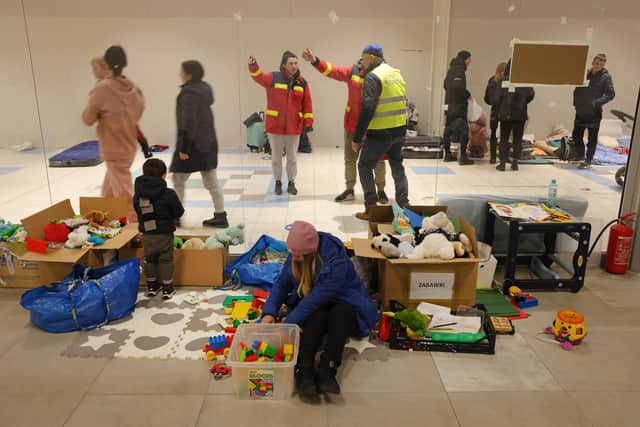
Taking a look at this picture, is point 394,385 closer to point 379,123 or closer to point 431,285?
point 431,285

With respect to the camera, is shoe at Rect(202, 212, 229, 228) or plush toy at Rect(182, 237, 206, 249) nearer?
plush toy at Rect(182, 237, 206, 249)

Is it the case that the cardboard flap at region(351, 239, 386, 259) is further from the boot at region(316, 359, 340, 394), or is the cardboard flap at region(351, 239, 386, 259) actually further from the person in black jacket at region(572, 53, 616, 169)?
the person in black jacket at region(572, 53, 616, 169)

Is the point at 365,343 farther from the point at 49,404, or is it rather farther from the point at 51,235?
the point at 51,235

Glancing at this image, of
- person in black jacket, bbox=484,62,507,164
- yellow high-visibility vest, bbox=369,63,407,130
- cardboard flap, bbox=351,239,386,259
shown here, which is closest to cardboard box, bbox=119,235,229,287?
cardboard flap, bbox=351,239,386,259

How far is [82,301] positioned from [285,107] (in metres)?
1.83

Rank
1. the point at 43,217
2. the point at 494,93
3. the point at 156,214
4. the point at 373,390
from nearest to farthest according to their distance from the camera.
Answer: the point at 373,390 < the point at 156,214 < the point at 43,217 < the point at 494,93

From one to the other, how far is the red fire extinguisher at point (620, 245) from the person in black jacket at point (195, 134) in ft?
9.56

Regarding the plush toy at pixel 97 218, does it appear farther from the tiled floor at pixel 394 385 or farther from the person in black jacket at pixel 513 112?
the person in black jacket at pixel 513 112

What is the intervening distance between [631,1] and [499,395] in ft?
9.50

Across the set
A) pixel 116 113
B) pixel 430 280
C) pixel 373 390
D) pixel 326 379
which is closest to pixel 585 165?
pixel 430 280

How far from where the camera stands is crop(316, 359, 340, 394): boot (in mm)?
2543

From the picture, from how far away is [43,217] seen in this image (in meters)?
3.64

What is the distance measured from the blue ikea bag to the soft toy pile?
75cm

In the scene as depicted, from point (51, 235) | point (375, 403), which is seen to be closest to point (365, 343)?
point (375, 403)
